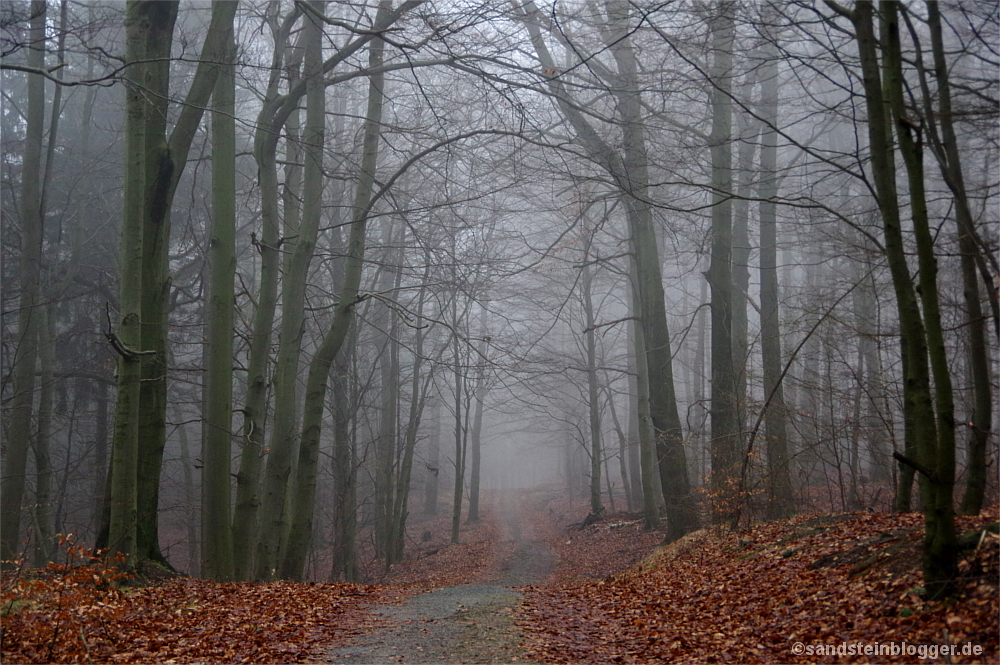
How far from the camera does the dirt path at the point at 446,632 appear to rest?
526cm

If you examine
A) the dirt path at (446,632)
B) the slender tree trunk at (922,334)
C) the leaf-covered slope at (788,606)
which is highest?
the slender tree trunk at (922,334)

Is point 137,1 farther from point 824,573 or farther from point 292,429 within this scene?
point 824,573

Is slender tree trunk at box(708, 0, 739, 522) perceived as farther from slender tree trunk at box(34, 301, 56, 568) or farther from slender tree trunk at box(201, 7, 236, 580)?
slender tree trunk at box(34, 301, 56, 568)

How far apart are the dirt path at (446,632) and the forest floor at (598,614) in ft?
0.07

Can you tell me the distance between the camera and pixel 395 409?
19.9 meters

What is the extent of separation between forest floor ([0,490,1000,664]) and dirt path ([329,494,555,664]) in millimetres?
23

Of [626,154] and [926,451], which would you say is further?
[626,154]

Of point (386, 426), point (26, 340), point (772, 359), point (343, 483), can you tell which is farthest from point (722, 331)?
point (26, 340)

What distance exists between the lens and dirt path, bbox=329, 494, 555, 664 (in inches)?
207

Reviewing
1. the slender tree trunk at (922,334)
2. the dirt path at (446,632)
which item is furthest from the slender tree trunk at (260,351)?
the slender tree trunk at (922,334)

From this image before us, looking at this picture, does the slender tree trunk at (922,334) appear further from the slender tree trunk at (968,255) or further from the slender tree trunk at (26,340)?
the slender tree trunk at (26,340)

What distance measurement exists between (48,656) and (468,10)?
318 inches

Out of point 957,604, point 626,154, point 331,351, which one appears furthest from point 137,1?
point 957,604

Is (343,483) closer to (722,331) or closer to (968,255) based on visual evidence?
(722,331)
